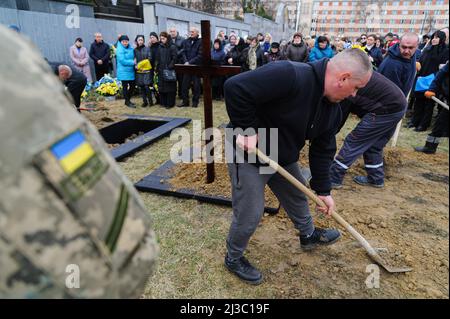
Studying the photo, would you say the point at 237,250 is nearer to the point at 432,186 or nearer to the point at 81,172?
the point at 81,172

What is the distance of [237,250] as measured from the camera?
2.40m

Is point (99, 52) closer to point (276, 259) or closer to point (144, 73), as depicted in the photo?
point (144, 73)

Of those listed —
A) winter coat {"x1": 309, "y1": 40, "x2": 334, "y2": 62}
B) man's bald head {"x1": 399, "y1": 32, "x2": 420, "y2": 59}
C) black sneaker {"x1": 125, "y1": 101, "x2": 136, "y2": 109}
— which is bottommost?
black sneaker {"x1": 125, "y1": 101, "x2": 136, "y2": 109}

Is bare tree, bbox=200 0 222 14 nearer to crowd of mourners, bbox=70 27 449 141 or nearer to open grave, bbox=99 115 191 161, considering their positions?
crowd of mourners, bbox=70 27 449 141

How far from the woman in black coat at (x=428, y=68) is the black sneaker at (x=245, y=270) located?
18.8 feet

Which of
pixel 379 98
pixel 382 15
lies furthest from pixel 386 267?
pixel 382 15

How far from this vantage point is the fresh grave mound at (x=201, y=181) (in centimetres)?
367

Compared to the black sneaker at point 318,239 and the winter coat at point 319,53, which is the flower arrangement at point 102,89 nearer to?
the winter coat at point 319,53

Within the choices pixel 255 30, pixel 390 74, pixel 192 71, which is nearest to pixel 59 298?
pixel 192 71

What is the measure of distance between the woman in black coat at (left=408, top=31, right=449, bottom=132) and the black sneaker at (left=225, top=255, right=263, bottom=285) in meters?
5.72

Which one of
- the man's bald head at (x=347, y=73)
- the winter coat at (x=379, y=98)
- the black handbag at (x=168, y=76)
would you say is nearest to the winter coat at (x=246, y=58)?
the black handbag at (x=168, y=76)

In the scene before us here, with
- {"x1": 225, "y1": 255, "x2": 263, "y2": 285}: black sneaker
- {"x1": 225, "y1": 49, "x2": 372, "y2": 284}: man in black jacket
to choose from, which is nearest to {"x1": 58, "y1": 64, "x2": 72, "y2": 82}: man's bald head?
{"x1": 225, "y1": 49, "x2": 372, "y2": 284}: man in black jacket

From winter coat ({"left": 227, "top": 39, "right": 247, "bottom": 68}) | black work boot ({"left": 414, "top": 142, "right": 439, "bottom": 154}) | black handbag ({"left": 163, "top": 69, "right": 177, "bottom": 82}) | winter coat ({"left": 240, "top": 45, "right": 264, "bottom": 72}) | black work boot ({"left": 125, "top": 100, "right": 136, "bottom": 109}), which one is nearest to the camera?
black work boot ({"left": 414, "top": 142, "right": 439, "bottom": 154})

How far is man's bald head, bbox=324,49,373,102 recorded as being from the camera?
1865 mm
